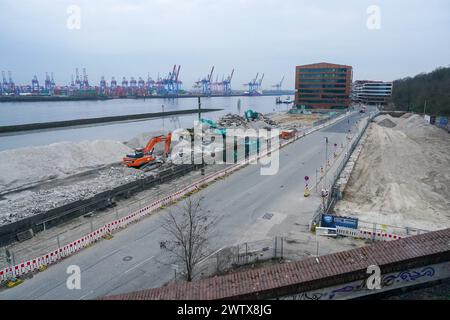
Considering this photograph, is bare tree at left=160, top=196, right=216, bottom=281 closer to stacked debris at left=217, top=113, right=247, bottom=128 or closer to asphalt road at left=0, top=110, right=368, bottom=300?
asphalt road at left=0, top=110, right=368, bottom=300

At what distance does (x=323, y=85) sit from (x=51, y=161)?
8249 cm

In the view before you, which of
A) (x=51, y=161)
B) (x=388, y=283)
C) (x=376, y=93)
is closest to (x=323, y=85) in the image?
(x=376, y=93)

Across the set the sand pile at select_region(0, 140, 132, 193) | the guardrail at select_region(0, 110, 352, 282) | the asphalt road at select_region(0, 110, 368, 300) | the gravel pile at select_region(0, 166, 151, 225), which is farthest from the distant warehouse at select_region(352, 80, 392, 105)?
the guardrail at select_region(0, 110, 352, 282)

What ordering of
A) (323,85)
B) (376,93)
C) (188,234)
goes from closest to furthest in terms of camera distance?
(188,234)
(323,85)
(376,93)

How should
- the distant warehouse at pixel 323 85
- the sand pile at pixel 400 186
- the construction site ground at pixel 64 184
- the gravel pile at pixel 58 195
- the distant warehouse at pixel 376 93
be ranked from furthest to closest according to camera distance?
1. the distant warehouse at pixel 376 93
2. the distant warehouse at pixel 323 85
3. the sand pile at pixel 400 186
4. the gravel pile at pixel 58 195
5. the construction site ground at pixel 64 184

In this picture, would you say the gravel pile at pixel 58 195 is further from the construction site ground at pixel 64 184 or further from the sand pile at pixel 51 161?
the sand pile at pixel 51 161

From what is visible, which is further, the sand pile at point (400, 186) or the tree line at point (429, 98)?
the tree line at point (429, 98)

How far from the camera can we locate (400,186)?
20906 mm

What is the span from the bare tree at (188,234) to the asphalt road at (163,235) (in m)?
0.43

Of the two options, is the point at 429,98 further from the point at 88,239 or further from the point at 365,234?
the point at 88,239

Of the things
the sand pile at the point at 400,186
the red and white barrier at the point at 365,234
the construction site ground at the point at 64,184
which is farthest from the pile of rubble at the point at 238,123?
the red and white barrier at the point at 365,234

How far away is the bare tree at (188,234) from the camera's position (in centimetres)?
1153

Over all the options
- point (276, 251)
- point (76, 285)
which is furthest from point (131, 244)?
point (276, 251)
